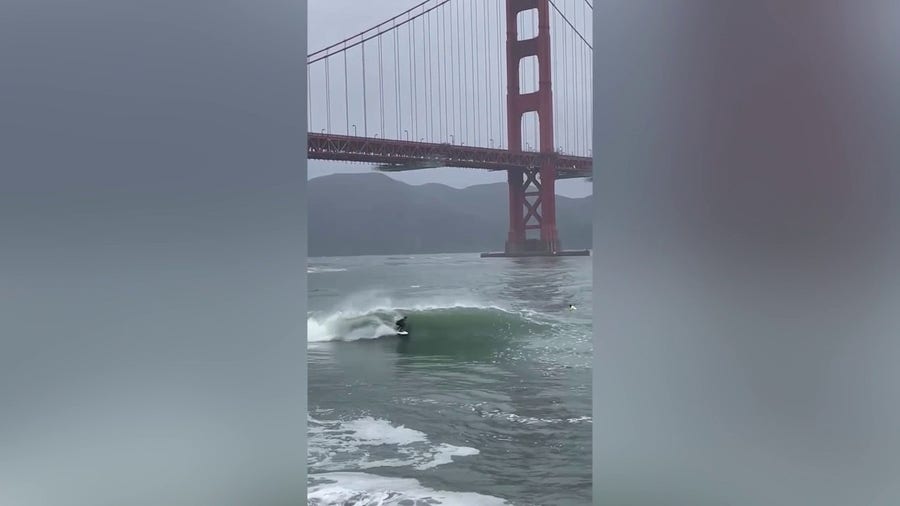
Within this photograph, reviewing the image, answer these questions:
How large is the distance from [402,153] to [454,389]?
3536 millimetres

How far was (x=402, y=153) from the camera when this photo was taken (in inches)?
409

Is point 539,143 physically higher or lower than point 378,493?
higher

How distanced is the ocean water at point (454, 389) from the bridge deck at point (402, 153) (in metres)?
2.67

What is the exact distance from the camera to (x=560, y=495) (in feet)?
15.8

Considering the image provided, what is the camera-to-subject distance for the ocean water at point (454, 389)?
5001 millimetres

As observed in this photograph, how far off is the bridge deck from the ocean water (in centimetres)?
267

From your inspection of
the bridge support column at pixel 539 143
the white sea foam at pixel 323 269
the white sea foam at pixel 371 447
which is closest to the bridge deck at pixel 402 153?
the bridge support column at pixel 539 143
